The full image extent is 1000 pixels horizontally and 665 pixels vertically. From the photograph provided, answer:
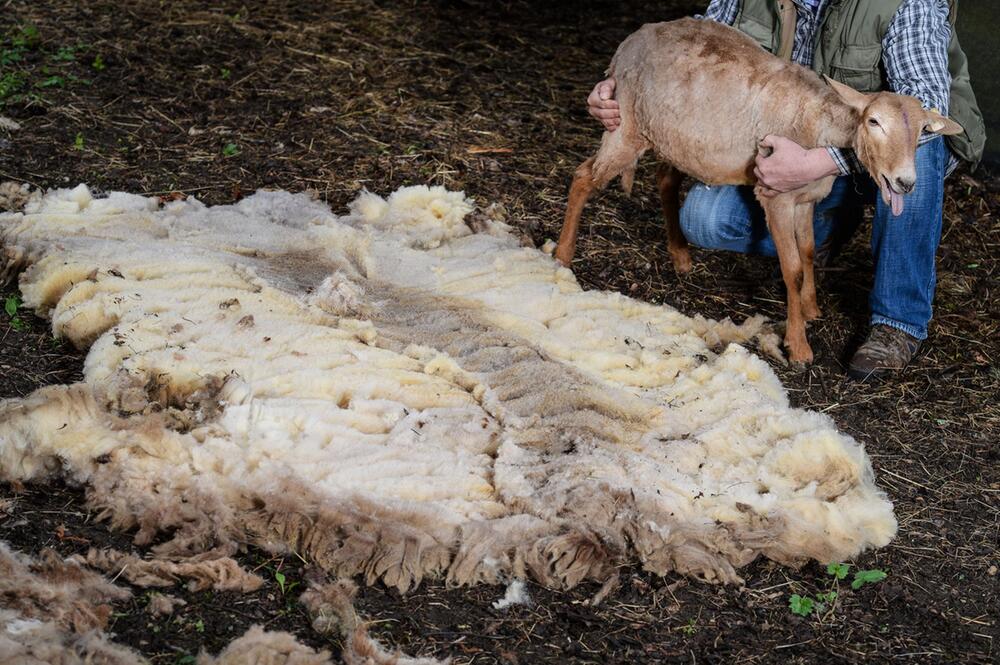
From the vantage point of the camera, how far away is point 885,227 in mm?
4379

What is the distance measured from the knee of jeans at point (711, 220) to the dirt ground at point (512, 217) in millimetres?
318

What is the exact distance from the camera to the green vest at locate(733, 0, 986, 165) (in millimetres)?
4266

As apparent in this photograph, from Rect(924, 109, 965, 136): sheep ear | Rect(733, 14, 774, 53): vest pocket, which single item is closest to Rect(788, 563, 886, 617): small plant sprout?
Rect(924, 109, 965, 136): sheep ear

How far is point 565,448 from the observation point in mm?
3613

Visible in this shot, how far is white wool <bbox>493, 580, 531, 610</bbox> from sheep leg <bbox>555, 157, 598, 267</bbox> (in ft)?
6.98

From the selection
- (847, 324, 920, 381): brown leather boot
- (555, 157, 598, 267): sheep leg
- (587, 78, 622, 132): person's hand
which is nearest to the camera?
(847, 324, 920, 381): brown leather boot

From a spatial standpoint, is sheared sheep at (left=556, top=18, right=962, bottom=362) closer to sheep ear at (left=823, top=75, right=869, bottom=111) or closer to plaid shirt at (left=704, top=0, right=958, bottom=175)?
sheep ear at (left=823, top=75, right=869, bottom=111)

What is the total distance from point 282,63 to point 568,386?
3769 mm

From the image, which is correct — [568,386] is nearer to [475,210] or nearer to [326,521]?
[326,521]

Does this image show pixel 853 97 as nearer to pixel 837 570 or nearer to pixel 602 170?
pixel 602 170

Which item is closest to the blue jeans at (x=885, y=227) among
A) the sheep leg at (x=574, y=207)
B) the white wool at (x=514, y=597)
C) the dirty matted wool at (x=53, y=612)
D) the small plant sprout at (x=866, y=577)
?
the sheep leg at (x=574, y=207)

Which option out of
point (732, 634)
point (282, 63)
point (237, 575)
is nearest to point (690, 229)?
point (732, 634)

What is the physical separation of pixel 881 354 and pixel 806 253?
0.53m

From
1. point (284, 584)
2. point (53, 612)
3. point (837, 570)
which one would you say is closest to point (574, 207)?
point (837, 570)
